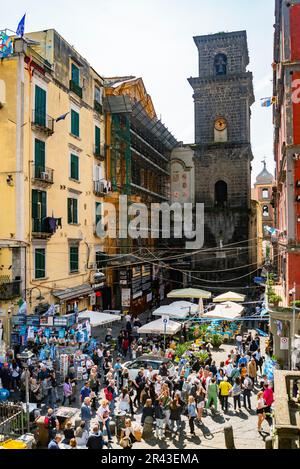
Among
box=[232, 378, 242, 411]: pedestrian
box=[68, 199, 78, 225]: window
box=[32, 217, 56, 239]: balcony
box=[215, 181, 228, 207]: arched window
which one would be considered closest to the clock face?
box=[215, 181, 228, 207]: arched window

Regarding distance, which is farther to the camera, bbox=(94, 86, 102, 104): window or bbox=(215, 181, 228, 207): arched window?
bbox=(215, 181, 228, 207): arched window

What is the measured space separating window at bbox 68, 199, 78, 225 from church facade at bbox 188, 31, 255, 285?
16.1 metres

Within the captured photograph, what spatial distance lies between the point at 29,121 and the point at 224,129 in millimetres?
23004

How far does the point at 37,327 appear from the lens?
19016 millimetres

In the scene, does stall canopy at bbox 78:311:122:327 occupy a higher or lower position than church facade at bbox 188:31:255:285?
lower

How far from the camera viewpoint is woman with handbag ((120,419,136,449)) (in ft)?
36.7

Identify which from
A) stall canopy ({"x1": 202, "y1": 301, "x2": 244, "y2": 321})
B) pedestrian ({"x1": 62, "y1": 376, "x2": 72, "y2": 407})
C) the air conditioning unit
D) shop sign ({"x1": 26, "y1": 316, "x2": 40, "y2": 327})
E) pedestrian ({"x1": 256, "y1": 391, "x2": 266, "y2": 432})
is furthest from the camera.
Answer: stall canopy ({"x1": 202, "y1": 301, "x2": 244, "y2": 321})

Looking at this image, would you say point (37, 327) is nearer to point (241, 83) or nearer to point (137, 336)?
point (137, 336)

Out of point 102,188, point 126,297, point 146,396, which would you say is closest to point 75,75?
point 102,188

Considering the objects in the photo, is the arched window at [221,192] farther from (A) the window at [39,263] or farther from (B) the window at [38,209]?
(A) the window at [39,263]

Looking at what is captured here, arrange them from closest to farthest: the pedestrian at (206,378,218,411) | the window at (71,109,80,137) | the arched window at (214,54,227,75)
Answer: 1. the pedestrian at (206,378,218,411)
2. the window at (71,109,80,137)
3. the arched window at (214,54,227,75)

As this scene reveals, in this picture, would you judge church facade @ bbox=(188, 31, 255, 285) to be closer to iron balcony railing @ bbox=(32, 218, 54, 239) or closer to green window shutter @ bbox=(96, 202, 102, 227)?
green window shutter @ bbox=(96, 202, 102, 227)

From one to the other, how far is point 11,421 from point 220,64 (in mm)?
36397

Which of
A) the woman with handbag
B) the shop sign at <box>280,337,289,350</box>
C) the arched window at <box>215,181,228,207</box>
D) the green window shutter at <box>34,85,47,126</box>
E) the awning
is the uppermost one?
the green window shutter at <box>34,85,47,126</box>
